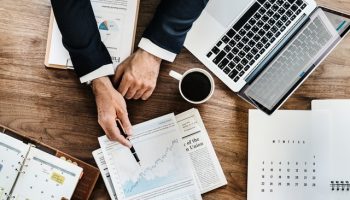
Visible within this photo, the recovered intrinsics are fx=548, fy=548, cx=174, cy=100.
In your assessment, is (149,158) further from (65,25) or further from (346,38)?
(346,38)

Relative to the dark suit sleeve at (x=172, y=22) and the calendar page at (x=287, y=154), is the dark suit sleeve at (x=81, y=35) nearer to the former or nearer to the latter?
the dark suit sleeve at (x=172, y=22)

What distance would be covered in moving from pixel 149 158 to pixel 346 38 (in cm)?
61

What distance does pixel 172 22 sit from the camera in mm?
1375

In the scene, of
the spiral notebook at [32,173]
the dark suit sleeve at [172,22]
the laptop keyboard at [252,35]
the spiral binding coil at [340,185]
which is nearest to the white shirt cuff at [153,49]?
the dark suit sleeve at [172,22]

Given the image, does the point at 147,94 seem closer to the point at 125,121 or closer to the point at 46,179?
the point at 125,121

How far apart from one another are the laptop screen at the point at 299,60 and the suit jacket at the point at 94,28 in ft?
0.79

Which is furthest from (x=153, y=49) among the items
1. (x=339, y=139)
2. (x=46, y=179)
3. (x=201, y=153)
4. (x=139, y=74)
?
(x=339, y=139)

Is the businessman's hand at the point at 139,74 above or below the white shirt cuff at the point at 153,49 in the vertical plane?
below

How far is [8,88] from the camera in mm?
1459

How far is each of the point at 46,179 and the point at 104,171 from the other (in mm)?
150

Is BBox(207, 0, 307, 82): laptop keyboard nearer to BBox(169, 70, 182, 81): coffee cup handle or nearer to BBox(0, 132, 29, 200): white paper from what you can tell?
BBox(169, 70, 182, 81): coffee cup handle

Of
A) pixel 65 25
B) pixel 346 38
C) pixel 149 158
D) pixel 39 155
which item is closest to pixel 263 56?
pixel 346 38

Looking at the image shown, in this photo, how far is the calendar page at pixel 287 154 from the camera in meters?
1.42

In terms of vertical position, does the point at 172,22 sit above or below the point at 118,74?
above
